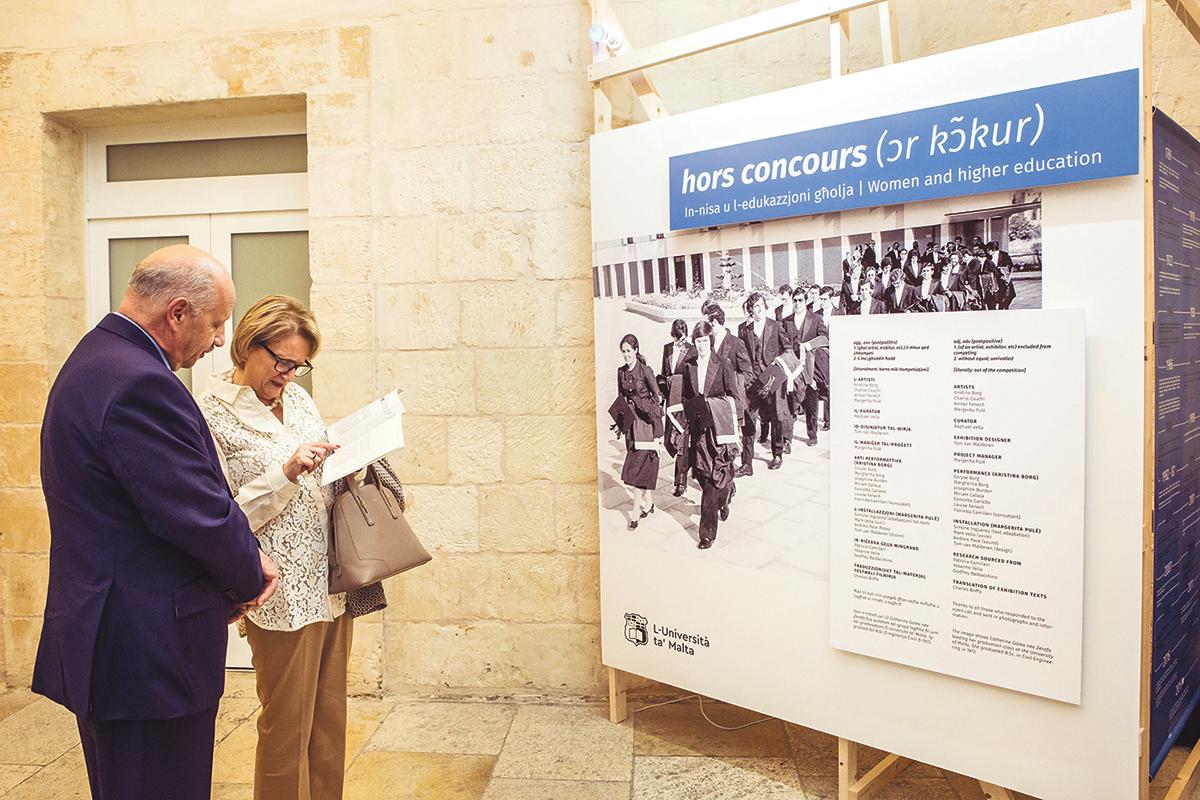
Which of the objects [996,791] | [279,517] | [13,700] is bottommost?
[13,700]

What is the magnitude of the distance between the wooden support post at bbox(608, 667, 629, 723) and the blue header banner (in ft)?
5.73

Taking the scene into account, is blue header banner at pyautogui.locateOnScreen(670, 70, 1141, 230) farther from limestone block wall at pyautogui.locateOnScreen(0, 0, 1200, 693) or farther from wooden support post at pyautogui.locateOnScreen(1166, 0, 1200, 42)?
limestone block wall at pyautogui.locateOnScreen(0, 0, 1200, 693)

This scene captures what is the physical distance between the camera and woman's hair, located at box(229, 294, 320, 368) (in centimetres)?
196

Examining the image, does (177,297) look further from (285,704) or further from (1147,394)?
(1147,394)

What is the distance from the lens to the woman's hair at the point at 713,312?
253 centimetres

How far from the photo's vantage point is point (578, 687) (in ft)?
10.8

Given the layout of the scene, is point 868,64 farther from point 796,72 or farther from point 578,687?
point 578,687

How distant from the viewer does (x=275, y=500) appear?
191 centimetres

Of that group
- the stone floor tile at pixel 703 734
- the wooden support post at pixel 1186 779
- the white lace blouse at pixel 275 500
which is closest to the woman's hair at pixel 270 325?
the white lace blouse at pixel 275 500

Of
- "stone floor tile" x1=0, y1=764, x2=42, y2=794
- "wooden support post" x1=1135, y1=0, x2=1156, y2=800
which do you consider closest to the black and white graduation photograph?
"wooden support post" x1=1135, y1=0, x2=1156, y2=800

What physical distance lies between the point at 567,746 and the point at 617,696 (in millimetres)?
291

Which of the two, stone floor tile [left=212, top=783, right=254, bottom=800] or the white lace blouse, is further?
stone floor tile [left=212, top=783, right=254, bottom=800]

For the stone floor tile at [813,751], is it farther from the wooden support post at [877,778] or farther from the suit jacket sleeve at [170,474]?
the suit jacket sleeve at [170,474]

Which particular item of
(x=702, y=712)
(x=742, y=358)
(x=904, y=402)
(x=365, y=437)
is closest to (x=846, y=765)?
(x=702, y=712)
